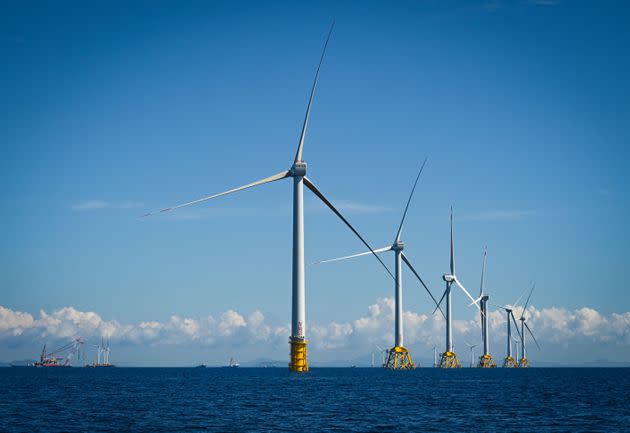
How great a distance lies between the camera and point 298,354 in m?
122

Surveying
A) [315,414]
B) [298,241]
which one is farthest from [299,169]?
[315,414]

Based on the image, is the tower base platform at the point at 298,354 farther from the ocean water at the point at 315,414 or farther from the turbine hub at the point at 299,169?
the turbine hub at the point at 299,169

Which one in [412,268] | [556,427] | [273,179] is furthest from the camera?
[412,268]

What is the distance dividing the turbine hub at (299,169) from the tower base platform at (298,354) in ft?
92.2

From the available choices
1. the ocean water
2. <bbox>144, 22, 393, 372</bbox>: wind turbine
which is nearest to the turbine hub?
<bbox>144, 22, 393, 372</bbox>: wind turbine

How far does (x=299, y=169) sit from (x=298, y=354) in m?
31.7

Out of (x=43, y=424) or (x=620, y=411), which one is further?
(x=620, y=411)

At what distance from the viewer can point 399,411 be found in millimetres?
81375

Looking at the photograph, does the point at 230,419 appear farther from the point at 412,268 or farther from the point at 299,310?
the point at 412,268

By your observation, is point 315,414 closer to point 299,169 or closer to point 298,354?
point 298,354

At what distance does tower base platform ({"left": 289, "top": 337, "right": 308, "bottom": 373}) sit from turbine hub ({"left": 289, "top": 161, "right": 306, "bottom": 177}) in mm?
28097

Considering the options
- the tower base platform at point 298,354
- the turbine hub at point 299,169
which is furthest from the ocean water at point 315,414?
the turbine hub at point 299,169

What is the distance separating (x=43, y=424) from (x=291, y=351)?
2311 inches

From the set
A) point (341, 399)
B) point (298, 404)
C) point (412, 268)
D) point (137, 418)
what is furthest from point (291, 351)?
point (412, 268)
